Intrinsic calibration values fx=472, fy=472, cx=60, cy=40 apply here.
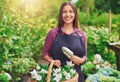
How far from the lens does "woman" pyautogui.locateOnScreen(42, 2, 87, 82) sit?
4.99 metres

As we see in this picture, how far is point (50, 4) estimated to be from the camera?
920 cm

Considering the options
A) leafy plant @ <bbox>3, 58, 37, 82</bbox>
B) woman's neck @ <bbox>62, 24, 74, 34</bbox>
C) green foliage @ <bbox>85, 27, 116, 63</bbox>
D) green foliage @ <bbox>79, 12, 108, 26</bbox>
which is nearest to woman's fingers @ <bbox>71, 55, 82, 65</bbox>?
woman's neck @ <bbox>62, 24, 74, 34</bbox>

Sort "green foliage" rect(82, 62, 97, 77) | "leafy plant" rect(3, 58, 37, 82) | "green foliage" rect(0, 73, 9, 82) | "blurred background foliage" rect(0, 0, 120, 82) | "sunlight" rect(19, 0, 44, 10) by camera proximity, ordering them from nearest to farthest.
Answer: "green foliage" rect(0, 73, 9, 82) < "blurred background foliage" rect(0, 0, 120, 82) < "leafy plant" rect(3, 58, 37, 82) < "green foliage" rect(82, 62, 97, 77) < "sunlight" rect(19, 0, 44, 10)

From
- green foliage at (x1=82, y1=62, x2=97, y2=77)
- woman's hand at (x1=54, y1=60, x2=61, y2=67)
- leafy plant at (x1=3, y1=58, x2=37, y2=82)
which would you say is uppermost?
woman's hand at (x1=54, y1=60, x2=61, y2=67)

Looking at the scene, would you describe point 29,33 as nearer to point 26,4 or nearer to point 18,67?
point 18,67

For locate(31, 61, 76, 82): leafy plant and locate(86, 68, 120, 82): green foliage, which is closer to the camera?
locate(31, 61, 76, 82): leafy plant

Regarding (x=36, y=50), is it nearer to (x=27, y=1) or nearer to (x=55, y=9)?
(x=27, y=1)

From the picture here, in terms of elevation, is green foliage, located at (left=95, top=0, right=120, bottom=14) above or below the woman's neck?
below

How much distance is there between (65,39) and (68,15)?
0.28 metres

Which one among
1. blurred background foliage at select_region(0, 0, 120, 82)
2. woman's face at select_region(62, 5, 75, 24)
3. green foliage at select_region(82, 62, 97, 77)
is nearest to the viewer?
woman's face at select_region(62, 5, 75, 24)

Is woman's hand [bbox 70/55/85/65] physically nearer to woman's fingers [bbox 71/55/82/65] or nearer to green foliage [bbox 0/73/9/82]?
woman's fingers [bbox 71/55/82/65]

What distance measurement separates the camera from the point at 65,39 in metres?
5.05

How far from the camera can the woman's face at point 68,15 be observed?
4957 mm

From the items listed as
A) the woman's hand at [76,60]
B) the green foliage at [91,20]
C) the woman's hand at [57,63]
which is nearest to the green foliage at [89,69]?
the woman's hand at [76,60]
